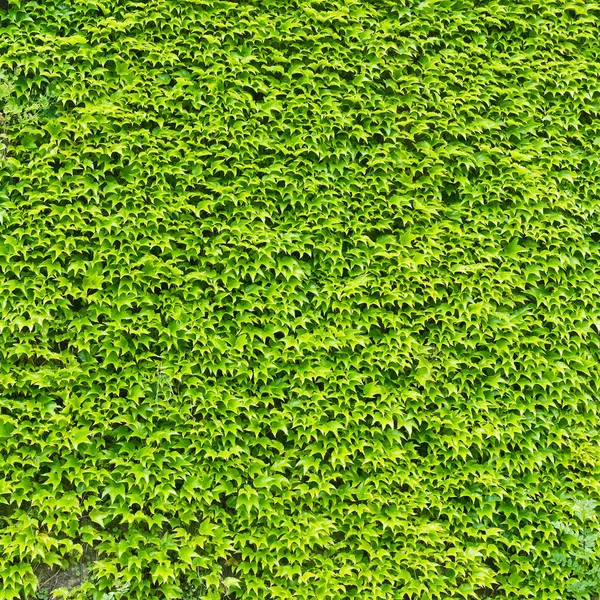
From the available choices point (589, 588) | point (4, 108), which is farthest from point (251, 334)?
point (589, 588)

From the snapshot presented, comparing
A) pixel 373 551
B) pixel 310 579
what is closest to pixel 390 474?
pixel 373 551

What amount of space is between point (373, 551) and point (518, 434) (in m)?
1.50

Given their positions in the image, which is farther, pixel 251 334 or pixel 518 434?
pixel 518 434

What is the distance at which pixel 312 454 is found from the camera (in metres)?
4.43

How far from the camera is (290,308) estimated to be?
456cm

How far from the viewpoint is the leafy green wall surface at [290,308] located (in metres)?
4.22

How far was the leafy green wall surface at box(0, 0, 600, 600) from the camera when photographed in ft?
13.8

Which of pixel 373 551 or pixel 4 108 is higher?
pixel 4 108

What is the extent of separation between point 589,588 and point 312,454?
238 centimetres

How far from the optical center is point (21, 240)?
4395mm

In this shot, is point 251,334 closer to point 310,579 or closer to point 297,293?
point 297,293

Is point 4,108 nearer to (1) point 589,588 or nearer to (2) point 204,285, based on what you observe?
(2) point 204,285

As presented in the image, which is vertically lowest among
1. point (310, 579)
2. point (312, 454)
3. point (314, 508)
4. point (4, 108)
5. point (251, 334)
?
point (310, 579)

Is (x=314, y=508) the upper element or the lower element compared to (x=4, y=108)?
lower
